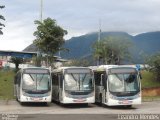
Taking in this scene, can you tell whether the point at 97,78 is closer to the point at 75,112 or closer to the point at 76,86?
the point at 76,86

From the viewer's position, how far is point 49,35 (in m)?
53.1

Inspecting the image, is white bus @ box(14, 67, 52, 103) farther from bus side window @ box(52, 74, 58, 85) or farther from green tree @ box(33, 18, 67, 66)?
green tree @ box(33, 18, 67, 66)

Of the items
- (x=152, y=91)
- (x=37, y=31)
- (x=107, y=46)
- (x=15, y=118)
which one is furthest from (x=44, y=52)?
(x=15, y=118)

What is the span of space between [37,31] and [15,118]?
30583 mm

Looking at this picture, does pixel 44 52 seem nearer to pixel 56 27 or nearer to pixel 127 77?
pixel 56 27

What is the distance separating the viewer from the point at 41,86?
111ft

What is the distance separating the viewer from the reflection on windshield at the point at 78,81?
3238 centimetres

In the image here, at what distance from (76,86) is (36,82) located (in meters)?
3.07

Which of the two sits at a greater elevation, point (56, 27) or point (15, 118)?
point (56, 27)

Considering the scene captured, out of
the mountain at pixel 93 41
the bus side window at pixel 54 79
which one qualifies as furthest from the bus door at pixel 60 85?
the mountain at pixel 93 41

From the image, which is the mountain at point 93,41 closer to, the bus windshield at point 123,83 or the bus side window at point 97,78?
the bus side window at point 97,78

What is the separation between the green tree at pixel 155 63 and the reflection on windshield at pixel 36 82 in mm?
28085

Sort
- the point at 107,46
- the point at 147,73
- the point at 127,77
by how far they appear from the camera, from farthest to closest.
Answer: the point at 107,46 < the point at 147,73 < the point at 127,77

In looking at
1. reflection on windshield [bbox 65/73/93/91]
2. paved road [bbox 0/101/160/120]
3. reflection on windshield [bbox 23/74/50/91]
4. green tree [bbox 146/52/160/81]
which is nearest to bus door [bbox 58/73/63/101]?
reflection on windshield [bbox 65/73/93/91]
